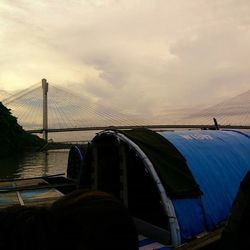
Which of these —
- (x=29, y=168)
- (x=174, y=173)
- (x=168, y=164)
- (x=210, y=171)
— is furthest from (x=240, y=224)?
(x=29, y=168)

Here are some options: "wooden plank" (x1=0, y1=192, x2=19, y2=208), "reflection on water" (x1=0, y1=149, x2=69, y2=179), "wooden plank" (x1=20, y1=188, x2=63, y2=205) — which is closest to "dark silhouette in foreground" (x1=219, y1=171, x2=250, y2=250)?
"wooden plank" (x1=20, y1=188, x2=63, y2=205)

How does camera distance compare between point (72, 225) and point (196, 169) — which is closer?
point (72, 225)

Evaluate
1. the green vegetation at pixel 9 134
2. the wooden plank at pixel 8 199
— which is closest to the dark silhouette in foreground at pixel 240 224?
the wooden plank at pixel 8 199

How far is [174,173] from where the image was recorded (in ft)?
18.8

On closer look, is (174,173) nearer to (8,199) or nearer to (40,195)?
(8,199)

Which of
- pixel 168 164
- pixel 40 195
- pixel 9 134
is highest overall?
pixel 9 134

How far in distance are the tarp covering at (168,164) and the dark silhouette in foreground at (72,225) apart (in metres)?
4.02

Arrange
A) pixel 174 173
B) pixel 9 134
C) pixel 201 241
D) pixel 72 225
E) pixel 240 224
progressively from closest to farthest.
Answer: pixel 72 225, pixel 240 224, pixel 201 241, pixel 174 173, pixel 9 134

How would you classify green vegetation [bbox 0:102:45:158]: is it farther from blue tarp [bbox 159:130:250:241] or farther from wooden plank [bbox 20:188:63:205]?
blue tarp [bbox 159:130:250:241]

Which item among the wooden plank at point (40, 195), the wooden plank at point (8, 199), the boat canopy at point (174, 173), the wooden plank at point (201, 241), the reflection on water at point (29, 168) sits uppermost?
the boat canopy at point (174, 173)

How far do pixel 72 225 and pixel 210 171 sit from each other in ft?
16.4

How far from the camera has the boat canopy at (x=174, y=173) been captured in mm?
5379

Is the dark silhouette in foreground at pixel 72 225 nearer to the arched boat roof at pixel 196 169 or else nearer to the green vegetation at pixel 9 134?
the arched boat roof at pixel 196 169

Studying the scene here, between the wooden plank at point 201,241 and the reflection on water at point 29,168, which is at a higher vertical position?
the wooden plank at point 201,241
